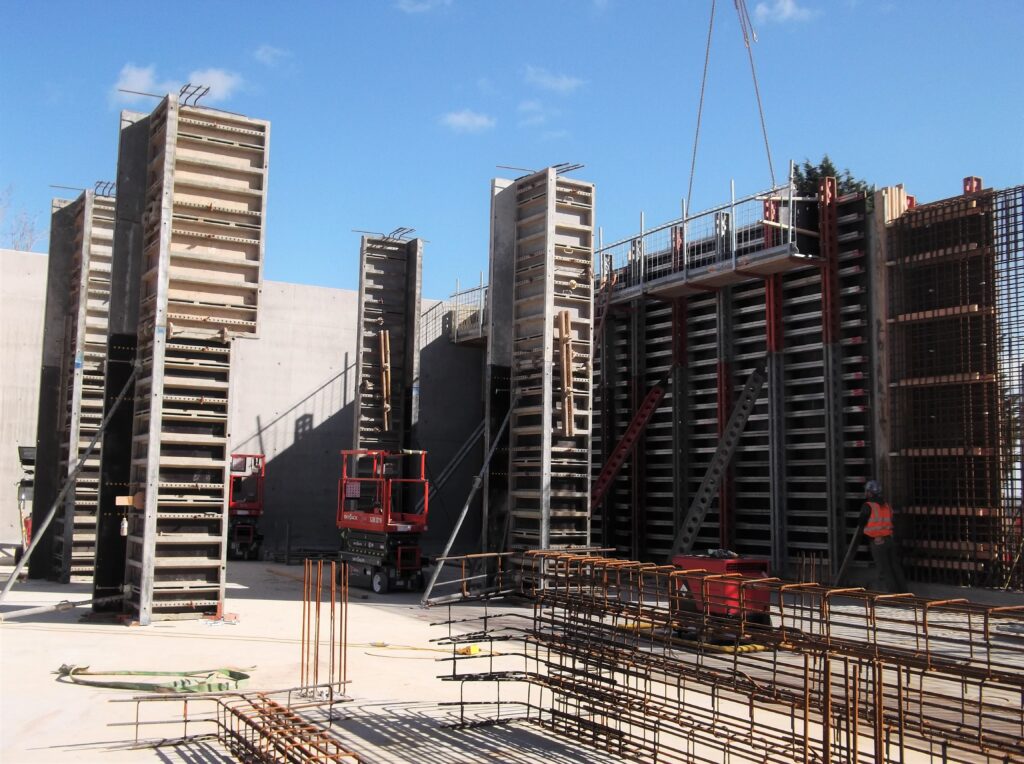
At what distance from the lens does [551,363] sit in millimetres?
19047

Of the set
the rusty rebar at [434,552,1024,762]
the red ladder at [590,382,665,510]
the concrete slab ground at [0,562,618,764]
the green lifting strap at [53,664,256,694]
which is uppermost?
the red ladder at [590,382,665,510]

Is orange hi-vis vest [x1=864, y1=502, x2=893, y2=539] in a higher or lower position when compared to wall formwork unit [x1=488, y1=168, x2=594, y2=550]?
lower

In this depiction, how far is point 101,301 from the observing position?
22.1m

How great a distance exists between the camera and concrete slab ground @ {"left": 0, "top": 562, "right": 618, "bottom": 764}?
8578 mm

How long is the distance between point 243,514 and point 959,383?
20566mm

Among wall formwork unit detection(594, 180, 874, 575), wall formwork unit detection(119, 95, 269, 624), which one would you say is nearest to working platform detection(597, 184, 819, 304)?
wall formwork unit detection(594, 180, 874, 575)

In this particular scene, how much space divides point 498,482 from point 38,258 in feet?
60.3

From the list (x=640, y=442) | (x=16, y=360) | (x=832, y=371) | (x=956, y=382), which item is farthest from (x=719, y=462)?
(x=16, y=360)

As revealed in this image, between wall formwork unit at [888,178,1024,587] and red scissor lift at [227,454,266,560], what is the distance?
18892mm

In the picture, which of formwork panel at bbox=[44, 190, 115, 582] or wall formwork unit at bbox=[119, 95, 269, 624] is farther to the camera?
formwork panel at bbox=[44, 190, 115, 582]

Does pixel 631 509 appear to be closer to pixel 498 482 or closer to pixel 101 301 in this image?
pixel 498 482

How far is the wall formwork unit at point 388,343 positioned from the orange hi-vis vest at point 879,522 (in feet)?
37.9

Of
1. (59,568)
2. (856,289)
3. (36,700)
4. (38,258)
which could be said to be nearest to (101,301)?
(59,568)

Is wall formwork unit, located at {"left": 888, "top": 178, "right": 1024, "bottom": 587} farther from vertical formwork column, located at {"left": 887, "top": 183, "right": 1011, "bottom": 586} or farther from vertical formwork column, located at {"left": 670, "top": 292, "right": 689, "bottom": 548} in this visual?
vertical formwork column, located at {"left": 670, "top": 292, "right": 689, "bottom": 548}
